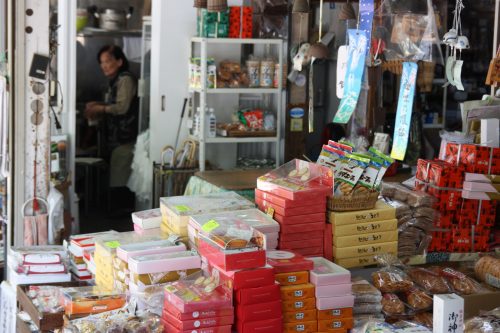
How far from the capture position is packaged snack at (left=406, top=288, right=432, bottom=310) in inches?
157

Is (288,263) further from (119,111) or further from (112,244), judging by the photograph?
(119,111)

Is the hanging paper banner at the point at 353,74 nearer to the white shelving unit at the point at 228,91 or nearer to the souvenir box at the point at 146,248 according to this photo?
the souvenir box at the point at 146,248

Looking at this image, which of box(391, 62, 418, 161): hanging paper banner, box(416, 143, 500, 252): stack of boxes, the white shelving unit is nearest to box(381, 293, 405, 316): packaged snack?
box(416, 143, 500, 252): stack of boxes

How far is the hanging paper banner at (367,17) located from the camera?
502cm

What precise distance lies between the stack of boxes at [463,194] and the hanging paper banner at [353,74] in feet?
1.84

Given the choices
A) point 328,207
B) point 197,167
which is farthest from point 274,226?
point 197,167

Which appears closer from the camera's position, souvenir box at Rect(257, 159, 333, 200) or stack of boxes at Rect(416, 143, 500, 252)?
souvenir box at Rect(257, 159, 333, 200)

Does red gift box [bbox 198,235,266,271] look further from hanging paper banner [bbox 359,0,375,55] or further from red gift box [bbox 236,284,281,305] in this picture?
hanging paper banner [bbox 359,0,375,55]

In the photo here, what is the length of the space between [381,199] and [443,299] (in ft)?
6.23

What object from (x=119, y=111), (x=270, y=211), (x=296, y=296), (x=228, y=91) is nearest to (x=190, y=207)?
(x=270, y=211)

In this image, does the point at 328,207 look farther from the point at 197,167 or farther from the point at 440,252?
the point at 197,167

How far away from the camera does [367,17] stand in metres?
5.04

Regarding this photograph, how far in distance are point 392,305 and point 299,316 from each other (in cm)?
53

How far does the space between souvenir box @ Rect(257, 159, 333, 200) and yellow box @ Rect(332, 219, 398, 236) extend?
199 mm
